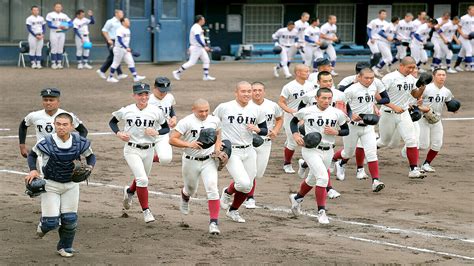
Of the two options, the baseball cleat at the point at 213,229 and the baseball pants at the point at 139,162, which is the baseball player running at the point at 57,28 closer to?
the baseball pants at the point at 139,162

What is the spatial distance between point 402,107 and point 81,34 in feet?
58.2

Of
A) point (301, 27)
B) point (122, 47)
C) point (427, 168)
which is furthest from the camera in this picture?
point (301, 27)

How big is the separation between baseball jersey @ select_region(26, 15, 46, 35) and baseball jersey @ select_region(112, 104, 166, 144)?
19.2m

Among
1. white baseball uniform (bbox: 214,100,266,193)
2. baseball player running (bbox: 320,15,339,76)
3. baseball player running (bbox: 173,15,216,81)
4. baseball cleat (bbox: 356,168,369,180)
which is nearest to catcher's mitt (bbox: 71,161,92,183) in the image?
white baseball uniform (bbox: 214,100,266,193)

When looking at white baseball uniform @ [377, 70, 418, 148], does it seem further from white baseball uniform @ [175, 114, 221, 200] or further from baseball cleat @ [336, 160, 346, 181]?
white baseball uniform @ [175, 114, 221, 200]

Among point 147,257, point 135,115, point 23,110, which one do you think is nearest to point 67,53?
point 23,110

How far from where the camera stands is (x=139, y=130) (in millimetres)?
13211

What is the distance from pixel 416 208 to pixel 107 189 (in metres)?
4.42

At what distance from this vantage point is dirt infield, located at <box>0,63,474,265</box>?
11.5 m

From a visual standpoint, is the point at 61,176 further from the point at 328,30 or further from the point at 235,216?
the point at 328,30

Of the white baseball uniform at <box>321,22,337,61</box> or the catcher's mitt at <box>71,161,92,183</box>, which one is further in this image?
the white baseball uniform at <box>321,22,337,61</box>

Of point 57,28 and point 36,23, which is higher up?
point 36,23

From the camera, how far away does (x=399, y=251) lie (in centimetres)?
1180

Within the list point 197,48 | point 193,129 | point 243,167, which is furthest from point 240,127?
point 197,48
